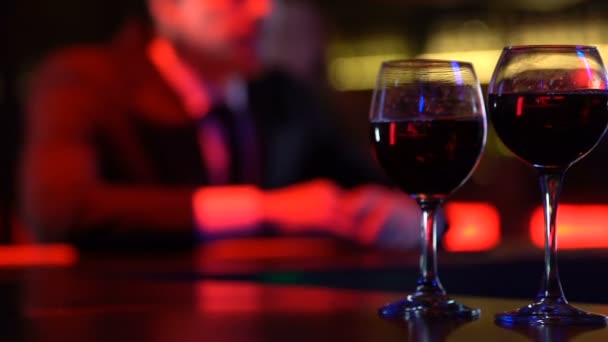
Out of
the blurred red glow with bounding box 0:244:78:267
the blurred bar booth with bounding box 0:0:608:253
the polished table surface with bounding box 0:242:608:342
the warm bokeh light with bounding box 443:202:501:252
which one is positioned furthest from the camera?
the blurred bar booth with bounding box 0:0:608:253

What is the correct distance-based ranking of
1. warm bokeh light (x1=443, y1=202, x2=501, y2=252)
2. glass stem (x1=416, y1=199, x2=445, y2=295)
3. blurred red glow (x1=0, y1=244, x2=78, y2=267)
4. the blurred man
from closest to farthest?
glass stem (x1=416, y1=199, x2=445, y2=295) < blurred red glow (x1=0, y1=244, x2=78, y2=267) < the blurred man < warm bokeh light (x1=443, y1=202, x2=501, y2=252)

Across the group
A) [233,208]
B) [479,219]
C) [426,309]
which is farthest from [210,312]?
[479,219]

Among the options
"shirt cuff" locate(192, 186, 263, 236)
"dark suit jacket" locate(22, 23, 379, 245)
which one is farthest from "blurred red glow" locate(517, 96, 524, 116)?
"shirt cuff" locate(192, 186, 263, 236)

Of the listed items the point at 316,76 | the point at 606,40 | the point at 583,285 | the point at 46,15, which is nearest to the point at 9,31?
the point at 46,15

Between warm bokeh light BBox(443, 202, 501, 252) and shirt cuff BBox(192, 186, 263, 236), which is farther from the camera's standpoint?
warm bokeh light BBox(443, 202, 501, 252)

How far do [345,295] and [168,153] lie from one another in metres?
1.94

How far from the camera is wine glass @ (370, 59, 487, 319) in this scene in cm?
72

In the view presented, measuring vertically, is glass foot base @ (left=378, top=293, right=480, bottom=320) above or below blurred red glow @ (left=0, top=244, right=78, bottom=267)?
above

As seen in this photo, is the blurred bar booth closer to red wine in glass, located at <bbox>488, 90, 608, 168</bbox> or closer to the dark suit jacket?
the dark suit jacket

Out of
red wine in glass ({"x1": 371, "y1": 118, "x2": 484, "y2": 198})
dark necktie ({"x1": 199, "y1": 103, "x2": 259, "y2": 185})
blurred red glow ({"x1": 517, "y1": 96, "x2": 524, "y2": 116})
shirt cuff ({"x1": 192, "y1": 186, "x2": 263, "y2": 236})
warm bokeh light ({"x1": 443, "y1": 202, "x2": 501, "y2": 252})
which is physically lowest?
warm bokeh light ({"x1": 443, "y1": 202, "x2": 501, "y2": 252})

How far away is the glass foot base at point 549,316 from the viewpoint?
61 cm

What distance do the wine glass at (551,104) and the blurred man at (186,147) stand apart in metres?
1.39

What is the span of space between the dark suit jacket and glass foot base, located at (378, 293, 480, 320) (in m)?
1.63

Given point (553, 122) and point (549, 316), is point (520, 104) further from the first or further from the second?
point (549, 316)
